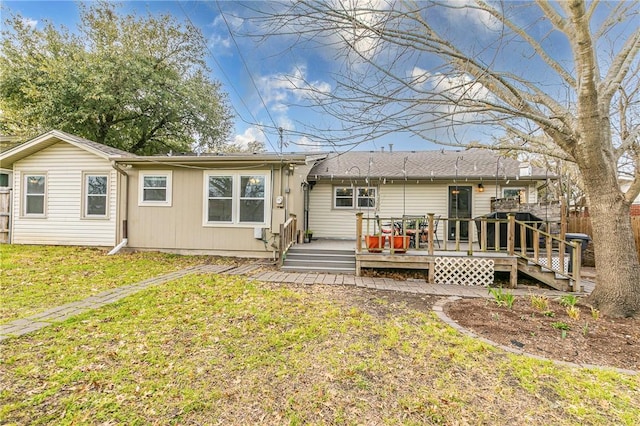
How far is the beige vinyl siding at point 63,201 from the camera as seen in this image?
9180 millimetres

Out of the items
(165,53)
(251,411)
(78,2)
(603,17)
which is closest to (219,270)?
(251,411)

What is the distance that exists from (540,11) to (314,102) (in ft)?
11.4

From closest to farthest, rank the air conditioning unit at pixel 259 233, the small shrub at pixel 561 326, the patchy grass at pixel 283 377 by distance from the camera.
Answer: the patchy grass at pixel 283 377, the small shrub at pixel 561 326, the air conditioning unit at pixel 259 233

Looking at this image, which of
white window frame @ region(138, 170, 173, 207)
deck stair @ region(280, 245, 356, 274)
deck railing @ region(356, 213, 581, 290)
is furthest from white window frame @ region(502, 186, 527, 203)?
white window frame @ region(138, 170, 173, 207)

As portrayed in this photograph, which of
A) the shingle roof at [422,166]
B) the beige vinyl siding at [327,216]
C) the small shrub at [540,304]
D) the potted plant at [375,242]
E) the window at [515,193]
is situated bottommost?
the small shrub at [540,304]

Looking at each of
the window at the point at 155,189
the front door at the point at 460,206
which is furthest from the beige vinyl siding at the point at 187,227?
the front door at the point at 460,206

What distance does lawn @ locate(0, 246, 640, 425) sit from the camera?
6.63 ft

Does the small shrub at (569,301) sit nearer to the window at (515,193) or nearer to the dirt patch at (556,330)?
the dirt patch at (556,330)

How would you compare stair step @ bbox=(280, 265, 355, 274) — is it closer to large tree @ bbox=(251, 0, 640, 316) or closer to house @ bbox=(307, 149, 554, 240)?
house @ bbox=(307, 149, 554, 240)

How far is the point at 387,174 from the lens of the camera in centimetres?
1031

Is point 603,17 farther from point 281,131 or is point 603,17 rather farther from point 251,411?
point 251,411

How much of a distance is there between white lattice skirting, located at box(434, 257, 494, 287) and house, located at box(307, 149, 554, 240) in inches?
149

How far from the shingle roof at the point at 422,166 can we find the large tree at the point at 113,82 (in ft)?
32.4

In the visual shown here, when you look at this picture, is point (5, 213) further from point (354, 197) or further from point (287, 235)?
point (354, 197)
